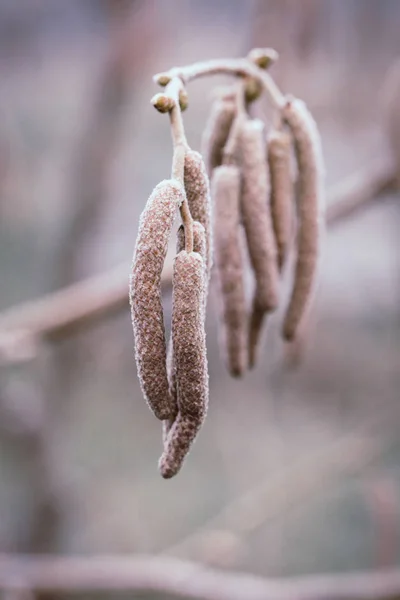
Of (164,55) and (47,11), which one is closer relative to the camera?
(164,55)

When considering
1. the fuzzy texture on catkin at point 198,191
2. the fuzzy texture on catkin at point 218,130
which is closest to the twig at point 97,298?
the fuzzy texture on catkin at point 218,130

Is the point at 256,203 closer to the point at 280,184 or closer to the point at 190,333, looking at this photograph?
the point at 280,184

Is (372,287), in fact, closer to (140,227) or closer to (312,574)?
(312,574)

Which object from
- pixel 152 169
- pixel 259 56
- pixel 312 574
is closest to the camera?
pixel 259 56

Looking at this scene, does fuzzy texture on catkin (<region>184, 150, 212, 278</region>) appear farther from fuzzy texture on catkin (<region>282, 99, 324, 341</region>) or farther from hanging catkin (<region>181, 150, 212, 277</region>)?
fuzzy texture on catkin (<region>282, 99, 324, 341</region>)

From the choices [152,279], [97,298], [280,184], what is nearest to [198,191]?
[152,279]

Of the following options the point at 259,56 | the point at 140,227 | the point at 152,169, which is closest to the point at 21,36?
the point at 152,169

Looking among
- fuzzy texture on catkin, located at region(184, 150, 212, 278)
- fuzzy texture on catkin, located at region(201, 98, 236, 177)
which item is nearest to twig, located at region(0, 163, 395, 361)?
fuzzy texture on catkin, located at region(201, 98, 236, 177)
